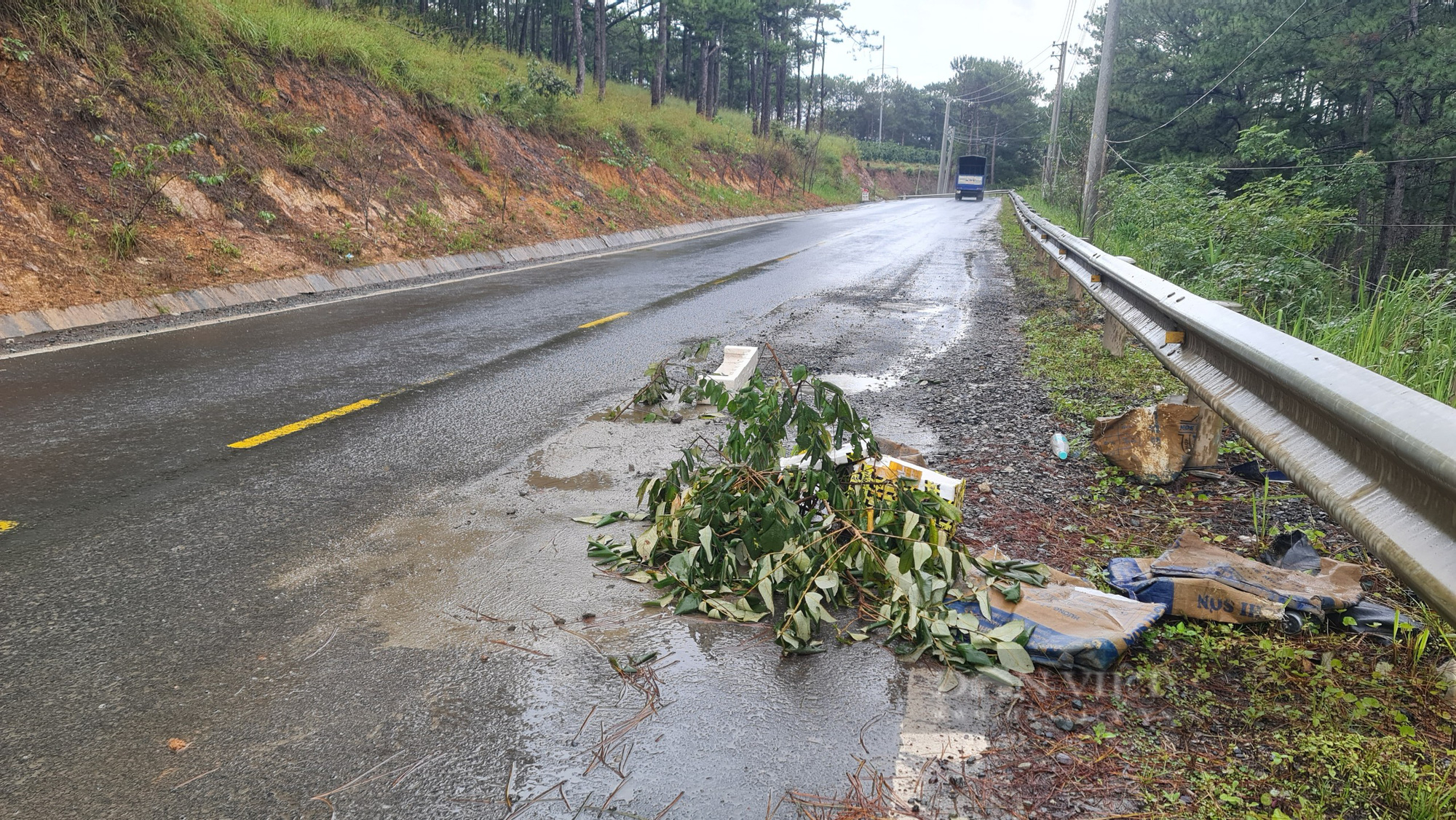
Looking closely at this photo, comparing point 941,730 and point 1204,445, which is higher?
point 1204,445

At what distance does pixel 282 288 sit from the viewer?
10906mm

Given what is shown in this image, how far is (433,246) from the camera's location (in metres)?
14.4

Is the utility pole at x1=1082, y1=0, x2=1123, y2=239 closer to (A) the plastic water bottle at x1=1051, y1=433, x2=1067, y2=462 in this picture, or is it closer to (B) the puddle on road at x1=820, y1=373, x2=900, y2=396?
(B) the puddle on road at x1=820, y1=373, x2=900, y2=396

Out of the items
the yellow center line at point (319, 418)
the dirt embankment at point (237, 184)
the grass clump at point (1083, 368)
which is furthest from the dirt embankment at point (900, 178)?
the yellow center line at point (319, 418)

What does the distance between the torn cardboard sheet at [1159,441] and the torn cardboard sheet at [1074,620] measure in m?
1.48

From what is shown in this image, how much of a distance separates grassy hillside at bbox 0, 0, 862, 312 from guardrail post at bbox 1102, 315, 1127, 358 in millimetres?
9524

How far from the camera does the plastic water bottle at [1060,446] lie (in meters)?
4.89

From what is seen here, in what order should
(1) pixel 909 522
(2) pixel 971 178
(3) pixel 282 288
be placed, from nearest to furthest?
(1) pixel 909 522, (3) pixel 282 288, (2) pixel 971 178

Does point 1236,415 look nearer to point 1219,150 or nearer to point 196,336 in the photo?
point 196,336

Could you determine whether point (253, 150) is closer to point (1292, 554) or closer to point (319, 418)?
point (319, 418)

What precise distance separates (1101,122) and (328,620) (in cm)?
1894

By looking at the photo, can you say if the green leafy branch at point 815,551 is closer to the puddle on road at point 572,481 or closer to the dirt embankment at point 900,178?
the puddle on road at point 572,481

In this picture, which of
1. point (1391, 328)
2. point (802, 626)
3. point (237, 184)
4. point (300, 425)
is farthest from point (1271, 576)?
point (237, 184)

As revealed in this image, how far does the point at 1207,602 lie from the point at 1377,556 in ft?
2.86
